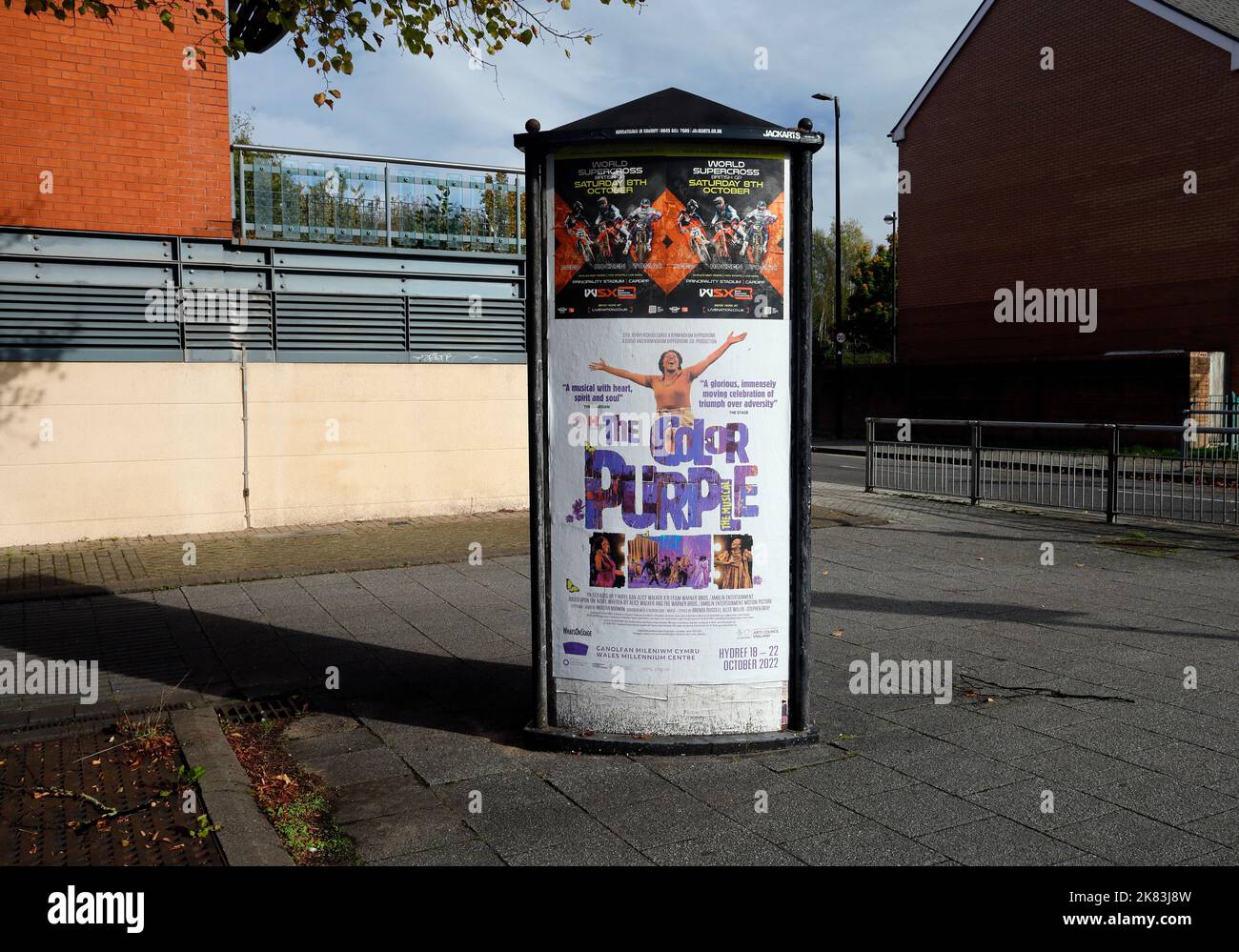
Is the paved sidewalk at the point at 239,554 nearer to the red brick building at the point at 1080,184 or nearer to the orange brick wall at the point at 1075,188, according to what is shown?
the red brick building at the point at 1080,184

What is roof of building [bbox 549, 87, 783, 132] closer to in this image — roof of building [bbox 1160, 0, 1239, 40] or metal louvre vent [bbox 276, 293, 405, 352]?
metal louvre vent [bbox 276, 293, 405, 352]

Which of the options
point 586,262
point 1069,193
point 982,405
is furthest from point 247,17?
point 1069,193

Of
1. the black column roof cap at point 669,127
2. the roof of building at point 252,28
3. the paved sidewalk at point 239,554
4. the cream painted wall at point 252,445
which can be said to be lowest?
the paved sidewalk at point 239,554

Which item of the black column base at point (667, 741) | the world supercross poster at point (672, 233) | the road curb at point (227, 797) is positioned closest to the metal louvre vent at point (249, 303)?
the road curb at point (227, 797)

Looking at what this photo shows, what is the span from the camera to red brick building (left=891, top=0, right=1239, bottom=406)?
2638cm

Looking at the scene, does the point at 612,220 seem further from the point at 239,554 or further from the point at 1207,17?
the point at 1207,17

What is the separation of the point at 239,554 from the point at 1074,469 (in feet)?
30.9

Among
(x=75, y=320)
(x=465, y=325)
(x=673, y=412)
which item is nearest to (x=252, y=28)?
(x=75, y=320)

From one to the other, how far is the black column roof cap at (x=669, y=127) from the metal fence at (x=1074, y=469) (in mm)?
8139

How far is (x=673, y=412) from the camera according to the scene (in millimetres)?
4840

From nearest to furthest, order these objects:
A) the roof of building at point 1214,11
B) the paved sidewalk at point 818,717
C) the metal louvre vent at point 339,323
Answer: the paved sidewalk at point 818,717 → the metal louvre vent at point 339,323 → the roof of building at point 1214,11

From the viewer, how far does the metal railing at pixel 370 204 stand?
12.2 metres

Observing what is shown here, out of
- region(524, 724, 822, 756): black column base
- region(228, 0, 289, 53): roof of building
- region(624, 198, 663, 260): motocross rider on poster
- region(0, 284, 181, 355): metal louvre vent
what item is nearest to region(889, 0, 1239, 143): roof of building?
region(228, 0, 289, 53): roof of building
